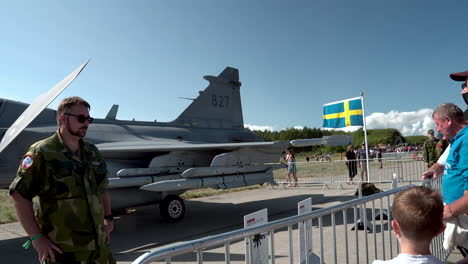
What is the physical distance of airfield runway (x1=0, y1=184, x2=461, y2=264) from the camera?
220 inches

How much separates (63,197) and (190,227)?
18.4 feet

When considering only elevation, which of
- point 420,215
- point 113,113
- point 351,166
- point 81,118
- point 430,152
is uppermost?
point 113,113

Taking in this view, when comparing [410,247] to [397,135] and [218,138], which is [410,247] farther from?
[397,135]

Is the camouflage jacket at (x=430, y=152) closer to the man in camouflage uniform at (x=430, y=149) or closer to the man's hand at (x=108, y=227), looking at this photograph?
the man in camouflage uniform at (x=430, y=149)

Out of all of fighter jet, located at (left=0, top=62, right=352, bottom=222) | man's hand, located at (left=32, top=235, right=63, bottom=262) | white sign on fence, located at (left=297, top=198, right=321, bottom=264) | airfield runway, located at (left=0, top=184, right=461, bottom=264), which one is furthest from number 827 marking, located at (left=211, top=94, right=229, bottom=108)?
man's hand, located at (left=32, top=235, right=63, bottom=262)

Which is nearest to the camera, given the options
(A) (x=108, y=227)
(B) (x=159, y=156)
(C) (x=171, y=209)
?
(A) (x=108, y=227)

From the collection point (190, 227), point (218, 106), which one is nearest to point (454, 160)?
point (190, 227)

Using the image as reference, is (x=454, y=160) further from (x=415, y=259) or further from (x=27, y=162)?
(x=27, y=162)

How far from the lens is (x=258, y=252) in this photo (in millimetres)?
2215

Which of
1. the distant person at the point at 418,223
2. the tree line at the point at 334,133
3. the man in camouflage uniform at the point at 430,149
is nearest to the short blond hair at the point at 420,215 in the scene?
the distant person at the point at 418,223

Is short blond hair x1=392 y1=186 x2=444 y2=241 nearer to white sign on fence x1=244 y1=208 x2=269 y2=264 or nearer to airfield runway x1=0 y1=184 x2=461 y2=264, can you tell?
white sign on fence x1=244 y1=208 x2=269 y2=264

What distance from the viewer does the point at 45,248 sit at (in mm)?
2365

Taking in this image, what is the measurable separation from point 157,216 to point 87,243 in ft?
23.6

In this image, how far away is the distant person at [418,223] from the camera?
1.71 m
